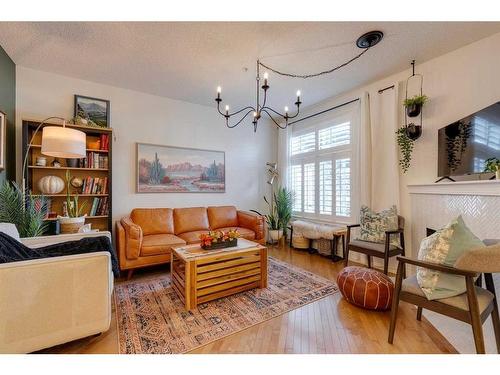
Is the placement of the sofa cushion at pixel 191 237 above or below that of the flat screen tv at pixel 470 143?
below

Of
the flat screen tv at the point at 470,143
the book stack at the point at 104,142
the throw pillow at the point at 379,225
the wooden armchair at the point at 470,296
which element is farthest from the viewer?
the book stack at the point at 104,142

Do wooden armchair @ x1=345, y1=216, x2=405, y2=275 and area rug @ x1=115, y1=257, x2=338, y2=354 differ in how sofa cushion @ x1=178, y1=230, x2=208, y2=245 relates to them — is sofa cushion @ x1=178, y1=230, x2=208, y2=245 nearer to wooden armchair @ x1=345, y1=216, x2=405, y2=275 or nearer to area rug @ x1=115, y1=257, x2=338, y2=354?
area rug @ x1=115, y1=257, x2=338, y2=354

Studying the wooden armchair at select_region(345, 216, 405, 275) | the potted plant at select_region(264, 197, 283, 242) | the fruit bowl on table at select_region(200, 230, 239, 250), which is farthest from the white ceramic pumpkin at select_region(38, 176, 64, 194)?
the wooden armchair at select_region(345, 216, 405, 275)

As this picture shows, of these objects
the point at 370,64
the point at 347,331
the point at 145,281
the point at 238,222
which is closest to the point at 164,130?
the point at 238,222

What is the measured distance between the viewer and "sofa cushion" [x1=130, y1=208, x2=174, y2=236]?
312 cm

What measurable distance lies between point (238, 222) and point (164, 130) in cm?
203

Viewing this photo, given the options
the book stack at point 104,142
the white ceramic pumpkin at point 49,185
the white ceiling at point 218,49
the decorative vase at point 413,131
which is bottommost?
the white ceramic pumpkin at point 49,185

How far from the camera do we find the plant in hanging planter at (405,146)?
8.86 ft

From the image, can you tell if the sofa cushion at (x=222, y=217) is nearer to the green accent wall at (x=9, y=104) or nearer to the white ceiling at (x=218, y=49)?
the white ceiling at (x=218, y=49)

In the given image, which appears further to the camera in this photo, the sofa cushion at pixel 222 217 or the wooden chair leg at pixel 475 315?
the sofa cushion at pixel 222 217

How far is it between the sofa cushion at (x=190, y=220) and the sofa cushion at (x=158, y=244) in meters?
0.44

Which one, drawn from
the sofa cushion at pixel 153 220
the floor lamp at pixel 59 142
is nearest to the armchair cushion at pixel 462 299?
the sofa cushion at pixel 153 220

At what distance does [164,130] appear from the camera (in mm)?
3600

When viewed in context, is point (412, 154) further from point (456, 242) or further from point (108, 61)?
point (108, 61)
